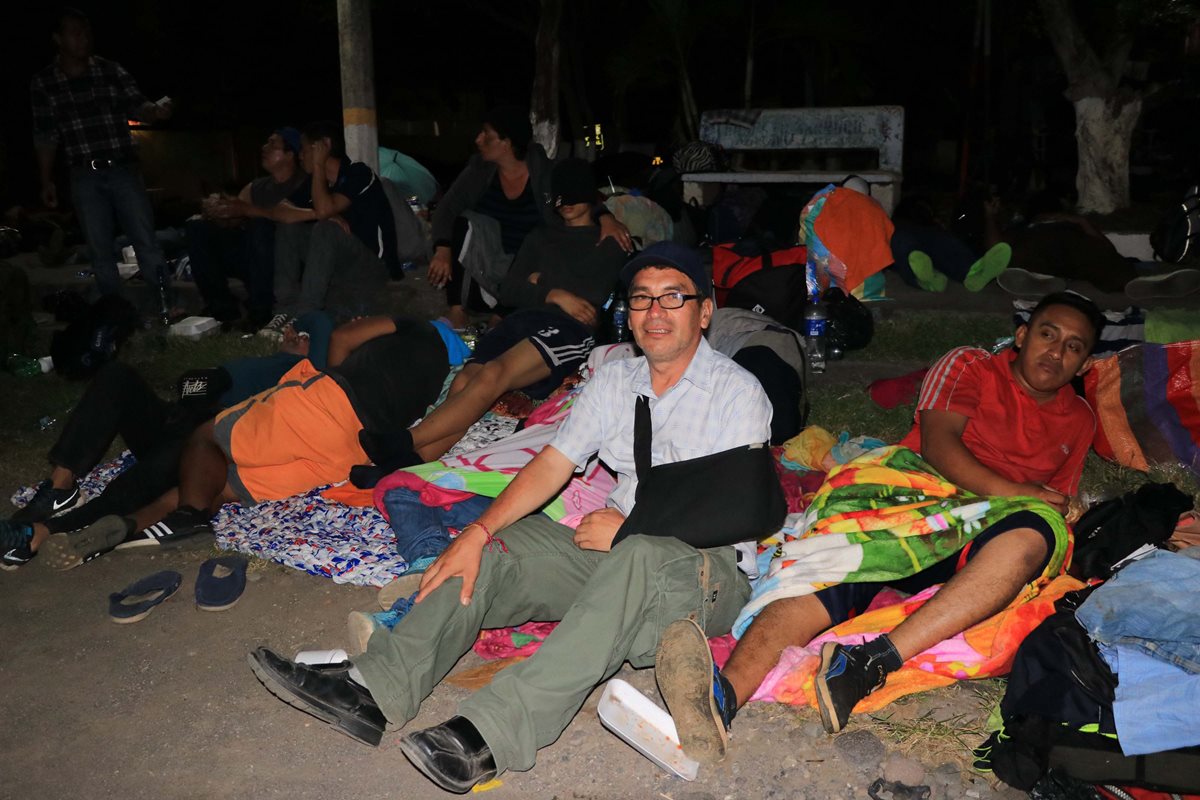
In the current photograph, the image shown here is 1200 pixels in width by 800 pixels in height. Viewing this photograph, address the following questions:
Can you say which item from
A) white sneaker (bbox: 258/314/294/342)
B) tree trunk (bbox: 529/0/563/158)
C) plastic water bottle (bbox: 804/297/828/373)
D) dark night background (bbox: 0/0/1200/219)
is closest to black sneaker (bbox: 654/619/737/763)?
plastic water bottle (bbox: 804/297/828/373)

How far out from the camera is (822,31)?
46.9ft

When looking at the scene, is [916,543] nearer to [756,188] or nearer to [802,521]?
[802,521]

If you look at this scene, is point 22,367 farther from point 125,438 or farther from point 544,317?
point 544,317

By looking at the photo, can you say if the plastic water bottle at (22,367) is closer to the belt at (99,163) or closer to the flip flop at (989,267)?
the belt at (99,163)

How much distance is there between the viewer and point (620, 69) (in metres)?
15.5

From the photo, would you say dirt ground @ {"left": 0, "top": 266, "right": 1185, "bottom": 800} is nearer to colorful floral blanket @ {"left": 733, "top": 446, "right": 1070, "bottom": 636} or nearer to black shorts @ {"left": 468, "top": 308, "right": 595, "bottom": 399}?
colorful floral blanket @ {"left": 733, "top": 446, "right": 1070, "bottom": 636}

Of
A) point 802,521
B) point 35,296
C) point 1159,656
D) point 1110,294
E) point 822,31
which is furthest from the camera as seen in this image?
point 822,31

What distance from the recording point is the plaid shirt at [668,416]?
10.1 ft

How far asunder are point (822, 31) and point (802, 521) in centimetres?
1243

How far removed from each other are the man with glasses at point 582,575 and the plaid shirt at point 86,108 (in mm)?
5722

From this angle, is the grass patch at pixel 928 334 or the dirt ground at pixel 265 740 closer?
the dirt ground at pixel 265 740

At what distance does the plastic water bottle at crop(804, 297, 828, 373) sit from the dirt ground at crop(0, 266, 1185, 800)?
3.32 m

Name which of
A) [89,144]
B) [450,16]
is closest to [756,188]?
[89,144]

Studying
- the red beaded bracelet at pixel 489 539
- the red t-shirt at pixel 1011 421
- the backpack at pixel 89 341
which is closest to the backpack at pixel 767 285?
the red t-shirt at pixel 1011 421
